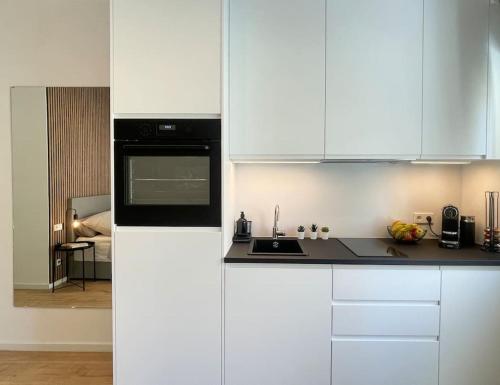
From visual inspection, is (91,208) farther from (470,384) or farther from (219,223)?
(470,384)

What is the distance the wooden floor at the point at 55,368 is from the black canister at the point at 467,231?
8.64 feet

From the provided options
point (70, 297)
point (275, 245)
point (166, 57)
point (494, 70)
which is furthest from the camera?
point (70, 297)

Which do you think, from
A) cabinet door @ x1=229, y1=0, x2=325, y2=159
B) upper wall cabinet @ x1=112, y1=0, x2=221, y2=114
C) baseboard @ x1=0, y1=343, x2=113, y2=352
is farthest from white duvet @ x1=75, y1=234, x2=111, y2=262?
cabinet door @ x1=229, y1=0, x2=325, y2=159

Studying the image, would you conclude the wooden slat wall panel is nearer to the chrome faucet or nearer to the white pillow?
the white pillow

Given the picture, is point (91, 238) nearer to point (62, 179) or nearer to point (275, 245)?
point (62, 179)

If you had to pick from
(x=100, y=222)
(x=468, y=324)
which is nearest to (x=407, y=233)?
(x=468, y=324)

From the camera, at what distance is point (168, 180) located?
5.83 ft

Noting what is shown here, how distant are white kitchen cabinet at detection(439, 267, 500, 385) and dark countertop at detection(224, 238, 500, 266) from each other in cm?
6

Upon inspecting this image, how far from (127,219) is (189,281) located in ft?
1.65

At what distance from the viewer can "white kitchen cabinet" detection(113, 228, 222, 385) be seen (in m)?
Result: 1.75

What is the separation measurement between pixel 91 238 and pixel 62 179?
520mm

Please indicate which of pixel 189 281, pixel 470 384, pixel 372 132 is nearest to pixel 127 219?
pixel 189 281

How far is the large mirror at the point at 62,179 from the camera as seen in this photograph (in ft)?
7.94

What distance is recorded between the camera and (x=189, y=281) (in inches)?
68.9
